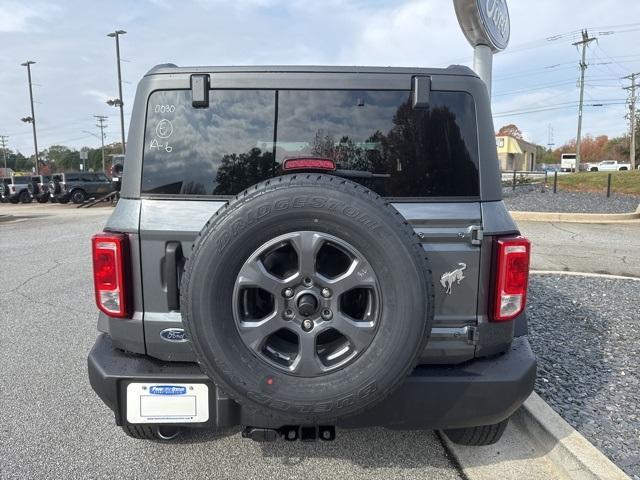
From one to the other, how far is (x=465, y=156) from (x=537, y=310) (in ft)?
11.4

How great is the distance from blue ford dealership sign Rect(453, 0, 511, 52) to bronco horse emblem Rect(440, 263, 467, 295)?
6.92 meters

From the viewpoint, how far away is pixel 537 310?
5.21 meters

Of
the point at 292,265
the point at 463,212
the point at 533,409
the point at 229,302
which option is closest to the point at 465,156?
the point at 463,212

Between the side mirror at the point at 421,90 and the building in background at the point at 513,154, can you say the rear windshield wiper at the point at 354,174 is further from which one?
the building in background at the point at 513,154

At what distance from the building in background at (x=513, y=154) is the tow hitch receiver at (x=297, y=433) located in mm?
51404

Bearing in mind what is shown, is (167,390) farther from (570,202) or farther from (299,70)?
(570,202)

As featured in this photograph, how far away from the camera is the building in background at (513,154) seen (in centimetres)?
6209

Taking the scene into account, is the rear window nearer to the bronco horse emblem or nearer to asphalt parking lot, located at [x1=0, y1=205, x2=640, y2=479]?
the bronco horse emblem

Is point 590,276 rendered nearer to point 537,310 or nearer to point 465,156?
point 537,310

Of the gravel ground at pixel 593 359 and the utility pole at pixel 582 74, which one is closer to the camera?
the gravel ground at pixel 593 359

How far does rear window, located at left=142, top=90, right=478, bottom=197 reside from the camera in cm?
233

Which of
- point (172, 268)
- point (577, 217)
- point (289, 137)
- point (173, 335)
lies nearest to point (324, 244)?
point (289, 137)

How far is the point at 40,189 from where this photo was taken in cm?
2928

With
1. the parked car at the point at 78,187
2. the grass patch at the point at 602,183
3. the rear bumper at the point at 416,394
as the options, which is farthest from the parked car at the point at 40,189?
the rear bumper at the point at 416,394
